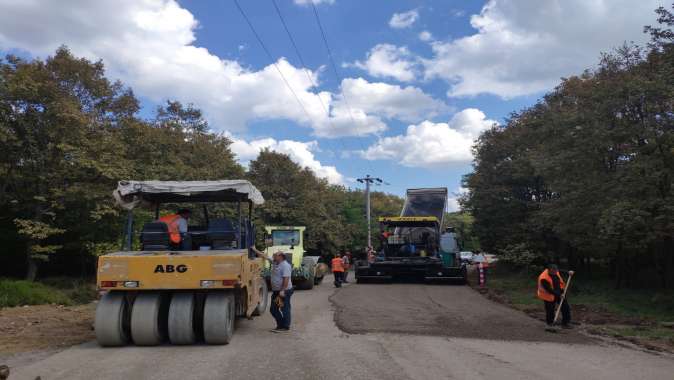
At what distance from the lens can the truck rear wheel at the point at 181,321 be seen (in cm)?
809

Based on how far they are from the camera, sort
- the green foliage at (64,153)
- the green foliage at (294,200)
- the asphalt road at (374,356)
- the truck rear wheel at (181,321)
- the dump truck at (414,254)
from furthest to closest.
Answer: the green foliage at (294,200) → the dump truck at (414,254) → the green foliage at (64,153) → the truck rear wheel at (181,321) → the asphalt road at (374,356)

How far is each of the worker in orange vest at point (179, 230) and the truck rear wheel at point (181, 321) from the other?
134cm

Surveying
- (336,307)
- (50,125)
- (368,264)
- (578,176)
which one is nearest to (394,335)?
(336,307)

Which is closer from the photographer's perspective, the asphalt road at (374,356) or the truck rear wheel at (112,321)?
Result: the asphalt road at (374,356)

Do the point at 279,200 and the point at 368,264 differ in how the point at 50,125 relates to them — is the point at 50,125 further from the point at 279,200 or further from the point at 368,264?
the point at 279,200

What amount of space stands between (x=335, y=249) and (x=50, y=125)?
90.2ft

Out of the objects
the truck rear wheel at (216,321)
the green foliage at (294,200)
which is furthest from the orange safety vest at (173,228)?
the green foliage at (294,200)

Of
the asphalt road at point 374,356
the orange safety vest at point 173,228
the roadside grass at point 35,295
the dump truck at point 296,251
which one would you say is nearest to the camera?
the asphalt road at point 374,356

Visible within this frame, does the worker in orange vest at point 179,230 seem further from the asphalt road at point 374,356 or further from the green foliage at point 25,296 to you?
the green foliage at point 25,296

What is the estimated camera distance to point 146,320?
26.4 feet

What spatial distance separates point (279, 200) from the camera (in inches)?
1543

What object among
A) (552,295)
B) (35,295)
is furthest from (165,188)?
(35,295)

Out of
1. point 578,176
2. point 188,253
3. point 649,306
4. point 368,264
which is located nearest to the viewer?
point 188,253

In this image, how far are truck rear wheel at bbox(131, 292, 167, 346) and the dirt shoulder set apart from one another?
1.39m
